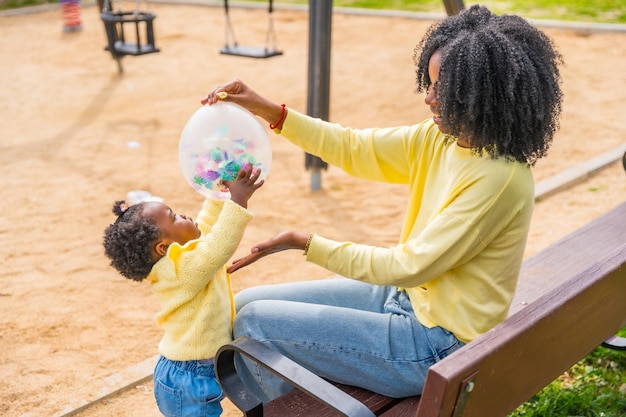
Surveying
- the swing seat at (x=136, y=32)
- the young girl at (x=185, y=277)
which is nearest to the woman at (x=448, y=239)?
the young girl at (x=185, y=277)

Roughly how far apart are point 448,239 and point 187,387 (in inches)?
42.3

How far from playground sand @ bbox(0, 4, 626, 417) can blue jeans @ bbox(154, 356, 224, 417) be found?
0.86 metres

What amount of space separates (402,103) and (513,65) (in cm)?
668

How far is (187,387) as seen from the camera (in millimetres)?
2670

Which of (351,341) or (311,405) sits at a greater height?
(351,341)

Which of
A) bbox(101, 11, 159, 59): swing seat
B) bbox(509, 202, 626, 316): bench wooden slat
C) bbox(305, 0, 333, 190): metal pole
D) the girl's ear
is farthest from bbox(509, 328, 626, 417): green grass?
bbox(101, 11, 159, 59): swing seat

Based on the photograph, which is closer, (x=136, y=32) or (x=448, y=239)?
(x=448, y=239)

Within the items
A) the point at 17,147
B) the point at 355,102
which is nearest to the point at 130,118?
the point at 17,147

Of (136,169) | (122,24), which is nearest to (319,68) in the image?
(136,169)

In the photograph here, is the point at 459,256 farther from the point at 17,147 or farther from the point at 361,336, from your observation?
the point at 17,147

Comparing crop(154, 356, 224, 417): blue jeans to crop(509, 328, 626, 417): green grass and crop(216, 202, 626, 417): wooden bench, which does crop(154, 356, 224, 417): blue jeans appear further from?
crop(509, 328, 626, 417): green grass

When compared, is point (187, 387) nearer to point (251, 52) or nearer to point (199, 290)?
point (199, 290)

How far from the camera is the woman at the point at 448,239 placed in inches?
92.3

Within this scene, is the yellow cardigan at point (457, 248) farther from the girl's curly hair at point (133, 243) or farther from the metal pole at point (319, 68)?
the metal pole at point (319, 68)
